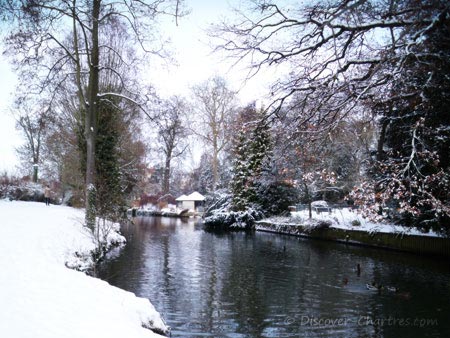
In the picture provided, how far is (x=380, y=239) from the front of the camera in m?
20.4

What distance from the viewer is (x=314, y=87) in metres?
5.93

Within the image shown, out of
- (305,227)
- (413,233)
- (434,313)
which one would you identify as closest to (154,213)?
(305,227)

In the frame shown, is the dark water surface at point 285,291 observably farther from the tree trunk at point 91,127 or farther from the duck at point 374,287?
the tree trunk at point 91,127

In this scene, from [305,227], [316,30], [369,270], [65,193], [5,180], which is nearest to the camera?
[316,30]

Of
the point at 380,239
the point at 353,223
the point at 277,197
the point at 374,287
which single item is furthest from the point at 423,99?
the point at 277,197

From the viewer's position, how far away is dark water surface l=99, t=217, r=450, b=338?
7891 millimetres

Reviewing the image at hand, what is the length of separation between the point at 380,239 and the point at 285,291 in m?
11.6

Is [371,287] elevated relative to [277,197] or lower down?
lower down

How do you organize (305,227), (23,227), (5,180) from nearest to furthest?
1. (23,227)
2. (305,227)
3. (5,180)

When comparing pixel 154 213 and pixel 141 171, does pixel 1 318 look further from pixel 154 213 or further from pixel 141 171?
→ pixel 154 213

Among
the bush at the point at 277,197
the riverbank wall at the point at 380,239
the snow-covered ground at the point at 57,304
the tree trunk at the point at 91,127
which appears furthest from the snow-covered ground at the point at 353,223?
the snow-covered ground at the point at 57,304

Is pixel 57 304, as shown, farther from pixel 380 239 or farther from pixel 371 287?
pixel 380 239

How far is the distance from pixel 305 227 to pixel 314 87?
68.8ft

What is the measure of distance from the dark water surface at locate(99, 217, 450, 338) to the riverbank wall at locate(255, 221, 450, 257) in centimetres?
98
